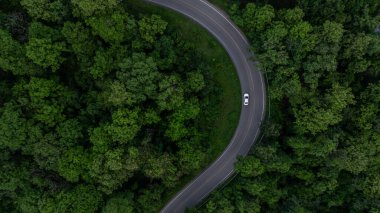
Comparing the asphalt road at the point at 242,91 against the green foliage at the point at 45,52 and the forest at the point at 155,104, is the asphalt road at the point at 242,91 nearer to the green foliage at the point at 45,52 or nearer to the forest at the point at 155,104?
the forest at the point at 155,104

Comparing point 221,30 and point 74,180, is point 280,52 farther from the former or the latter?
point 74,180

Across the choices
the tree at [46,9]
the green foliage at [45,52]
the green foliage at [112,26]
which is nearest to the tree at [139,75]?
the green foliage at [112,26]

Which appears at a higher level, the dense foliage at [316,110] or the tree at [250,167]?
the dense foliage at [316,110]

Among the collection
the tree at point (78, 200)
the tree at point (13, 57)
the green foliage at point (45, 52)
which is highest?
the green foliage at point (45, 52)

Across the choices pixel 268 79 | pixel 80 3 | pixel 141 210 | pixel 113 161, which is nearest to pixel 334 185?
pixel 268 79

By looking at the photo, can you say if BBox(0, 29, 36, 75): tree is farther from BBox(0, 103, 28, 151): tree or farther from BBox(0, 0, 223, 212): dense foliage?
BBox(0, 103, 28, 151): tree

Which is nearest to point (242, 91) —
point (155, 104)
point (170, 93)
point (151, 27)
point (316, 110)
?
point (316, 110)
